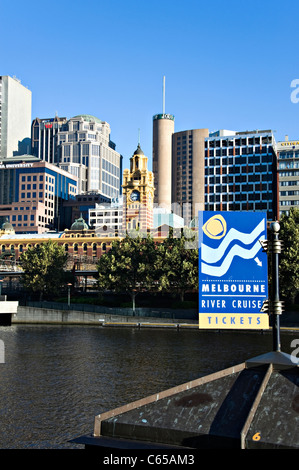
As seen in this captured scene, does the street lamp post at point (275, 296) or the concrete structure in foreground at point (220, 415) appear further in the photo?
the street lamp post at point (275, 296)

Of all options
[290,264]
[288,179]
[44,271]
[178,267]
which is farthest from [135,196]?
[290,264]

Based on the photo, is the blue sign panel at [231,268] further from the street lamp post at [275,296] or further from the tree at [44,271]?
the tree at [44,271]

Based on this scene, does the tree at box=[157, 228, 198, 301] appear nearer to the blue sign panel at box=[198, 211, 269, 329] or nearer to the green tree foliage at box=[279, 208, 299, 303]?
the green tree foliage at box=[279, 208, 299, 303]

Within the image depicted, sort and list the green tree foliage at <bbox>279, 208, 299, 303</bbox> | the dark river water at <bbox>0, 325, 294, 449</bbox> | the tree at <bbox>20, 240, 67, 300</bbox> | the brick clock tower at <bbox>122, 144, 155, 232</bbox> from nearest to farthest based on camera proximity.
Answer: the dark river water at <bbox>0, 325, 294, 449</bbox>
the green tree foliage at <bbox>279, 208, 299, 303</bbox>
the tree at <bbox>20, 240, 67, 300</bbox>
the brick clock tower at <bbox>122, 144, 155, 232</bbox>

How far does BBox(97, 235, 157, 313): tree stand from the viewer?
390 feet

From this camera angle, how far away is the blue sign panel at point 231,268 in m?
20.9

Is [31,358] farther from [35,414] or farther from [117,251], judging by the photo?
[117,251]

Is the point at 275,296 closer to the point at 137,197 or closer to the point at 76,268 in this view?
the point at 76,268

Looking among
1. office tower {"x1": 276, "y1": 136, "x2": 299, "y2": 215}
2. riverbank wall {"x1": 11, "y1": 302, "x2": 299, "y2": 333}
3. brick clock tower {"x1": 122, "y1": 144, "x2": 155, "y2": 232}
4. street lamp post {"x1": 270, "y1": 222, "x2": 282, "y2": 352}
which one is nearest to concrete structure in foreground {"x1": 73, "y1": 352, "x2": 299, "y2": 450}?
street lamp post {"x1": 270, "y1": 222, "x2": 282, "y2": 352}

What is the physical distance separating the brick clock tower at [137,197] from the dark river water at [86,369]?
291 ft

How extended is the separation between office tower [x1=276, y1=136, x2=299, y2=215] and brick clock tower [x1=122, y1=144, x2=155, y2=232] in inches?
1793

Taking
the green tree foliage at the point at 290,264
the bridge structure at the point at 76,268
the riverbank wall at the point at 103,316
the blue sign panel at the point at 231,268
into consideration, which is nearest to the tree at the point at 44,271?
the bridge structure at the point at 76,268

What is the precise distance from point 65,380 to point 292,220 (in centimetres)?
6978
